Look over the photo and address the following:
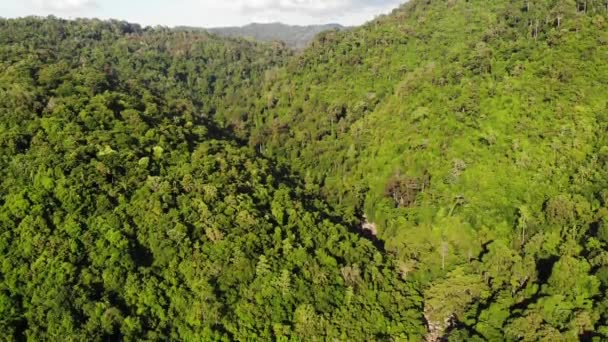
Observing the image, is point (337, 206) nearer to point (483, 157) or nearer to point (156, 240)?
point (483, 157)

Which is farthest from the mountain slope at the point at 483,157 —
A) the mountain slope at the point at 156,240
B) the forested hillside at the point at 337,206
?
the mountain slope at the point at 156,240

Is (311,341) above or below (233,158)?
below

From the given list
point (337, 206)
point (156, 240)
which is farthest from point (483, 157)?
point (156, 240)

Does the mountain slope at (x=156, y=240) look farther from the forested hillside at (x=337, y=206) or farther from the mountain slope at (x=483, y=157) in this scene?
the mountain slope at (x=483, y=157)

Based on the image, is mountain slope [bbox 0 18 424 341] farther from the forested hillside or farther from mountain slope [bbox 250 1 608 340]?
mountain slope [bbox 250 1 608 340]

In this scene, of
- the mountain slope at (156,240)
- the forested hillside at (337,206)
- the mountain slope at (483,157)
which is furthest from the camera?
the mountain slope at (483,157)

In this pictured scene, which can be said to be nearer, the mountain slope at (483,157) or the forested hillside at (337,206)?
the forested hillside at (337,206)

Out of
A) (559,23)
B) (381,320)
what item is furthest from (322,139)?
(381,320)

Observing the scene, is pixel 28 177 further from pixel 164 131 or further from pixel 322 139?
pixel 322 139

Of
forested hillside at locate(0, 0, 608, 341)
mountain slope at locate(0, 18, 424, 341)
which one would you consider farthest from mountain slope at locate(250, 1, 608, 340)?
mountain slope at locate(0, 18, 424, 341)
